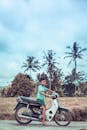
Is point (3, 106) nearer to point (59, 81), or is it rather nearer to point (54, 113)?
Result: point (54, 113)

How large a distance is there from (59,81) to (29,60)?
837 inches

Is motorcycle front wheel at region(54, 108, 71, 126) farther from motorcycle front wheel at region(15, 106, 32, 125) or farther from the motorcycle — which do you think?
motorcycle front wheel at region(15, 106, 32, 125)

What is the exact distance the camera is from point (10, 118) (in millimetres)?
19344

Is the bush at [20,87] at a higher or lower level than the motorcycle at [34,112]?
higher

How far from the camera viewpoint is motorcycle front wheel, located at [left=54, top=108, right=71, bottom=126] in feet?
50.1

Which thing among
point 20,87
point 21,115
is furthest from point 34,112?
point 20,87

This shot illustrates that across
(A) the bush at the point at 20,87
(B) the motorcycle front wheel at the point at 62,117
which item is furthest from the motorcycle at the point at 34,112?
(A) the bush at the point at 20,87

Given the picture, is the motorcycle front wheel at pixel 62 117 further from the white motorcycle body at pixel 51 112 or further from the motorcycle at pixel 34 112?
the white motorcycle body at pixel 51 112

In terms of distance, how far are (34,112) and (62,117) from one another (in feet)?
3.56

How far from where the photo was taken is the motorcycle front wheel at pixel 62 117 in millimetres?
15281

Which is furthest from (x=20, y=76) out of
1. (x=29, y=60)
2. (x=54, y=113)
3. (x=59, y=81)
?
(x=54, y=113)

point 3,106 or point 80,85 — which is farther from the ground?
point 80,85

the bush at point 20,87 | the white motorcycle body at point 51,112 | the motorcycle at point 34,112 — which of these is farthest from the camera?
the bush at point 20,87

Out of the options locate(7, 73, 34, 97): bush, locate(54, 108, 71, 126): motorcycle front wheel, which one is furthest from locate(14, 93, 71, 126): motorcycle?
locate(7, 73, 34, 97): bush
